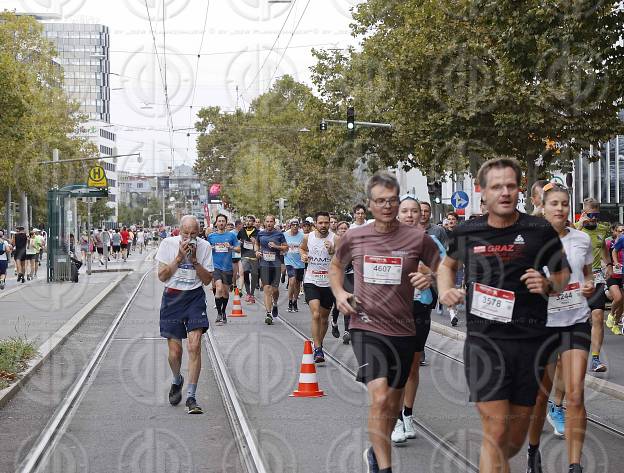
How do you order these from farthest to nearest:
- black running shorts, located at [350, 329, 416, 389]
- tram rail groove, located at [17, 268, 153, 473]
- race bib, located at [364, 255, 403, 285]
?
1. tram rail groove, located at [17, 268, 153, 473]
2. race bib, located at [364, 255, 403, 285]
3. black running shorts, located at [350, 329, 416, 389]

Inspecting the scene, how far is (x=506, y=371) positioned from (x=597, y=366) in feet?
21.2

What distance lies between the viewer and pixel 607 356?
12953 mm

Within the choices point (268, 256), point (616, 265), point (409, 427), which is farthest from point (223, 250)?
point (409, 427)

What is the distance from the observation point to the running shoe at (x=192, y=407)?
909 cm

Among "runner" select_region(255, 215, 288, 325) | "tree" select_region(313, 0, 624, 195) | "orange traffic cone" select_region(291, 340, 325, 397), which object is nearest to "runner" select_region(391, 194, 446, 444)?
"orange traffic cone" select_region(291, 340, 325, 397)

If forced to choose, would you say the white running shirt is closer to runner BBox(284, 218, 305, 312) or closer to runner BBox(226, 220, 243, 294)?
runner BBox(284, 218, 305, 312)

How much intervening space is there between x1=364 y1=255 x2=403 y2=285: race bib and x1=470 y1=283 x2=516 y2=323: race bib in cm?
90

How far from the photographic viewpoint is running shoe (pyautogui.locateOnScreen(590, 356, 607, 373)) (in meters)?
11.3

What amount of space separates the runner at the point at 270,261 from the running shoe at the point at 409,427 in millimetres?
10182

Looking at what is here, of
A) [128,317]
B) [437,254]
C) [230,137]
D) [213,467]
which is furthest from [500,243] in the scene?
Result: [230,137]

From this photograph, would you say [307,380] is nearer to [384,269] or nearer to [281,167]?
[384,269]

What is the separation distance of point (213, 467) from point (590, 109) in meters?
17.7

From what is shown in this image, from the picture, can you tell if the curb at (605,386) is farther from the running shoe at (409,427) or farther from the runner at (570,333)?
the runner at (570,333)

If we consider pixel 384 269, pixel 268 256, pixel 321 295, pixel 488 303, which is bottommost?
pixel 321 295
